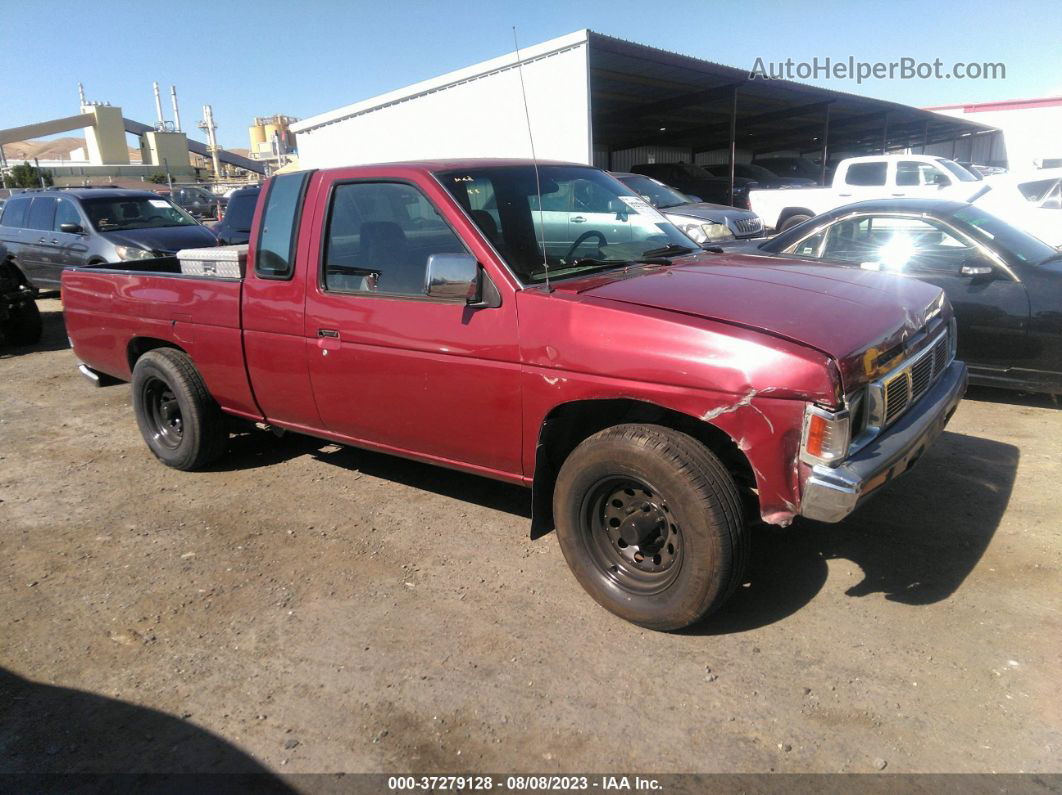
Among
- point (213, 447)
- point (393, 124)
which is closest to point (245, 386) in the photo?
point (213, 447)

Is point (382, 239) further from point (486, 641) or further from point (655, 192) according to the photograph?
point (655, 192)

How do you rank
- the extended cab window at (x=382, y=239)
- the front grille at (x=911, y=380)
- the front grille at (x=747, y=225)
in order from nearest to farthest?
the front grille at (x=911, y=380) < the extended cab window at (x=382, y=239) < the front grille at (x=747, y=225)

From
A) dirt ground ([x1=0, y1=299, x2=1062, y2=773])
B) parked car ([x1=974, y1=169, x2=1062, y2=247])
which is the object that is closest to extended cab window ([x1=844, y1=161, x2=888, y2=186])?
parked car ([x1=974, y1=169, x2=1062, y2=247])

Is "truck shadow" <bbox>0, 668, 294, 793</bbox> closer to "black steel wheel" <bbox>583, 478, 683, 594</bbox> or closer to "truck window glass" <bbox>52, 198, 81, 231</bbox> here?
"black steel wheel" <bbox>583, 478, 683, 594</bbox>

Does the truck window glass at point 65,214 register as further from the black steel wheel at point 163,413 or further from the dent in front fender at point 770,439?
the dent in front fender at point 770,439

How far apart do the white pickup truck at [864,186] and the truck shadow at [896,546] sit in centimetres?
1033

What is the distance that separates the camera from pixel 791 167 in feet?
96.8

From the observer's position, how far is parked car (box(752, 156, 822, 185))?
28781 millimetres

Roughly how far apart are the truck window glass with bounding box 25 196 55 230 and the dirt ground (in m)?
8.47

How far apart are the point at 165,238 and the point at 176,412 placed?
267 inches

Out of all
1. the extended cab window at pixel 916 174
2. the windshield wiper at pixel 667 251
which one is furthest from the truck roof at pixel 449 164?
Answer: the extended cab window at pixel 916 174

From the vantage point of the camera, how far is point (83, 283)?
5.42 meters

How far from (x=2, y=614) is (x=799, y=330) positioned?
12.2ft

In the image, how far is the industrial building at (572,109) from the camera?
45.2ft
